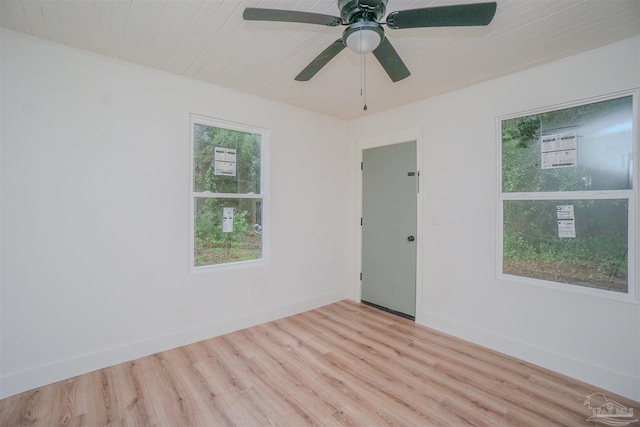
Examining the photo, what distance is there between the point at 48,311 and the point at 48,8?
210 centimetres

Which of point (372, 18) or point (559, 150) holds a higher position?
point (372, 18)

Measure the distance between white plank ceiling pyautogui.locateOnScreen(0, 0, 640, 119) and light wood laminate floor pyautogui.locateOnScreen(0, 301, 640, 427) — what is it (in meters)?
2.59

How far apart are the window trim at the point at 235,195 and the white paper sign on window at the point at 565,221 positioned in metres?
2.82

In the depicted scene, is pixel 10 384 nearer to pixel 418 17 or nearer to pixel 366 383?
pixel 366 383

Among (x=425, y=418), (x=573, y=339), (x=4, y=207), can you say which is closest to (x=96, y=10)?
(x=4, y=207)

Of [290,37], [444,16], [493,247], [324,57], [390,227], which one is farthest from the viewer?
[390,227]

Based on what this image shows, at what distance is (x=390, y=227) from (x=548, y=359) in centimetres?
193

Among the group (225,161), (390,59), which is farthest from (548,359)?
(225,161)

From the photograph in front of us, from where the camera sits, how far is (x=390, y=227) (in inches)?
146

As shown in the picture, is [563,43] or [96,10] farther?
[563,43]

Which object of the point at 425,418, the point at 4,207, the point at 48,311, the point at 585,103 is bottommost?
the point at 425,418

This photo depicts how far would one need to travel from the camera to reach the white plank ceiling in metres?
1.82

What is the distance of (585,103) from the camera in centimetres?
235

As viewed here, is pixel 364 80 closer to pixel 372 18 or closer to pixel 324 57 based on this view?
pixel 324 57
